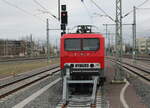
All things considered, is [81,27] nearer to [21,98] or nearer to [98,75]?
[98,75]

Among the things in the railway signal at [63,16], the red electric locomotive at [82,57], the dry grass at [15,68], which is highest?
the railway signal at [63,16]

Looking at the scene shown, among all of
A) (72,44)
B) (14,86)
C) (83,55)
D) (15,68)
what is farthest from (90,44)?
(15,68)

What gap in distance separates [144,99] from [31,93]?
18.5ft

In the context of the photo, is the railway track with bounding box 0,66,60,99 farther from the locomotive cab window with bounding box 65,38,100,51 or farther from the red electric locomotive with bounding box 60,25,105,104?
the locomotive cab window with bounding box 65,38,100,51

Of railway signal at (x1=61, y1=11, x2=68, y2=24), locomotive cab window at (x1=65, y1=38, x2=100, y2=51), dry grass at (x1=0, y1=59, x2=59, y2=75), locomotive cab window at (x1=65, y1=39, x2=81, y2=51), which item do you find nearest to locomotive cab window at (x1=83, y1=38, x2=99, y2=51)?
locomotive cab window at (x1=65, y1=38, x2=100, y2=51)

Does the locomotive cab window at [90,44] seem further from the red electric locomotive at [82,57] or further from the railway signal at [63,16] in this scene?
the railway signal at [63,16]

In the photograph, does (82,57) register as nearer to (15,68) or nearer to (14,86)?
(14,86)

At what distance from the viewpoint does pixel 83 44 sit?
55.7 ft

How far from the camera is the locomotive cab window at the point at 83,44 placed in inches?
664

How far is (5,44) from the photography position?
419ft

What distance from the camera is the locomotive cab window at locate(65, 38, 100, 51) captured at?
55.3 ft

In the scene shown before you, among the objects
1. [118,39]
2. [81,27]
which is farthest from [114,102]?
[118,39]

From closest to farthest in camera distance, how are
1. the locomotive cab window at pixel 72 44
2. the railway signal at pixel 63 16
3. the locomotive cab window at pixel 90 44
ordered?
the locomotive cab window at pixel 90 44, the locomotive cab window at pixel 72 44, the railway signal at pixel 63 16

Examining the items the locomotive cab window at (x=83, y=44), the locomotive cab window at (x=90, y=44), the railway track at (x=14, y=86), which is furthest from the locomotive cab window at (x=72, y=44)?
the railway track at (x=14, y=86)
